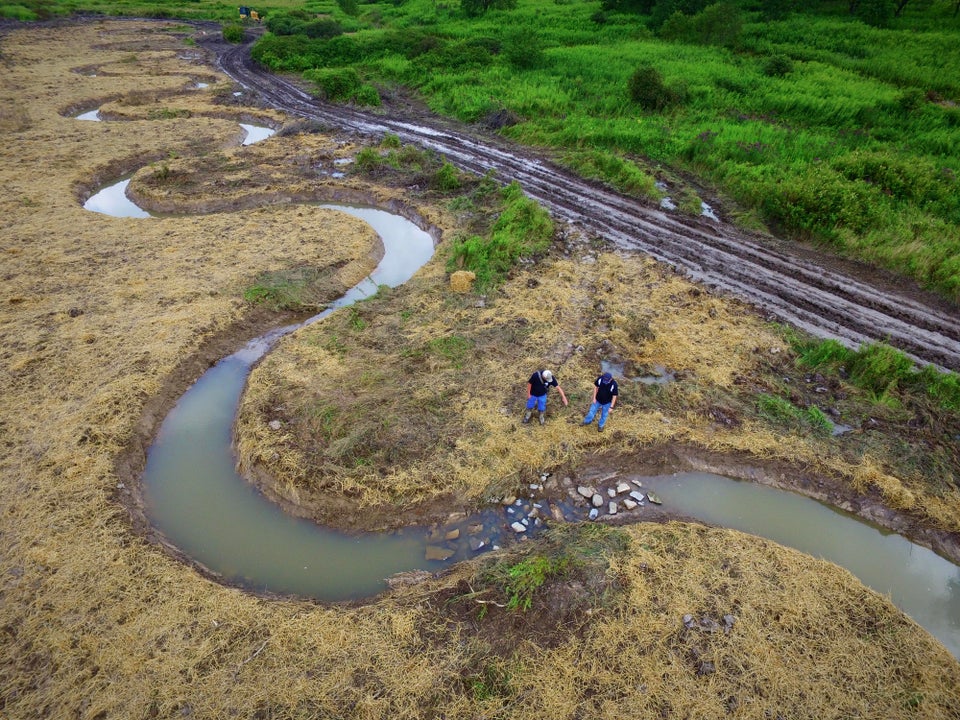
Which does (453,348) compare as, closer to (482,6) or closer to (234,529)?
(234,529)

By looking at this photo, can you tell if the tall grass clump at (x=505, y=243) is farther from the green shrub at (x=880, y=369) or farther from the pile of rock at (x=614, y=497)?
the green shrub at (x=880, y=369)

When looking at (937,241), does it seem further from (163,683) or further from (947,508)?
(163,683)

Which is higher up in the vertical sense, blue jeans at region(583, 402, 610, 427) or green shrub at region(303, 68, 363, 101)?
green shrub at region(303, 68, 363, 101)

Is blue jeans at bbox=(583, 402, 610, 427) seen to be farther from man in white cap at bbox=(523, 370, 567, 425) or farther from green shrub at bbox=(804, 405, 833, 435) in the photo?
green shrub at bbox=(804, 405, 833, 435)

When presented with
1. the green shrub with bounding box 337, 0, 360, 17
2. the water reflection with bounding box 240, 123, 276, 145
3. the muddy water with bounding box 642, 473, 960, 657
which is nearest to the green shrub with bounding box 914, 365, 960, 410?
the muddy water with bounding box 642, 473, 960, 657

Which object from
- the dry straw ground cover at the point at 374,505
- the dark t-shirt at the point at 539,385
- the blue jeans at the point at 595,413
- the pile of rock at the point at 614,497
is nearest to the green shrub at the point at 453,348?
the dry straw ground cover at the point at 374,505

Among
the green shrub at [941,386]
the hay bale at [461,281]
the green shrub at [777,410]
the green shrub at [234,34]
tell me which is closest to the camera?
the green shrub at [777,410]
